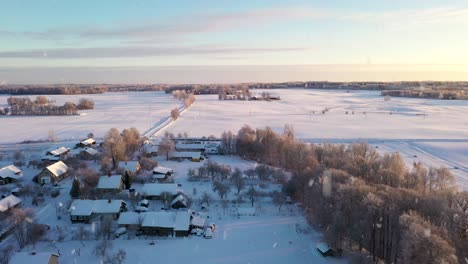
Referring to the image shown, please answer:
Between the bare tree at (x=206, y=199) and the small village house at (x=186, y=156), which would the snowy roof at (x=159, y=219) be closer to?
the bare tree at (x=206, y=199)

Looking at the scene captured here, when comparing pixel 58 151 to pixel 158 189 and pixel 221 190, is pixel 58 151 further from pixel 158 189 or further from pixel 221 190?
pixel 221 190

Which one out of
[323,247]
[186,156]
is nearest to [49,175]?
[186,156]

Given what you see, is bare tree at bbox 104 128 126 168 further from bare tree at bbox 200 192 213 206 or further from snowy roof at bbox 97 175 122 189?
bare tree at bbox 200 192 213 206

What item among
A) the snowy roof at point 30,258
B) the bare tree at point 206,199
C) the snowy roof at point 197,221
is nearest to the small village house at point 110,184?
the bare tree at point 206,199

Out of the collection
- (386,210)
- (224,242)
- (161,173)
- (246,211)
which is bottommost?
(224,242)

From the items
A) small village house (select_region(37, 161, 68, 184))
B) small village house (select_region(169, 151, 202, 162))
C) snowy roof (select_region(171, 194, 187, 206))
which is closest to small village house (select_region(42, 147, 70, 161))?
small village house (select_region(37, 161, 68, 184))

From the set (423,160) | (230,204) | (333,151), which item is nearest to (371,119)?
(423,160)
